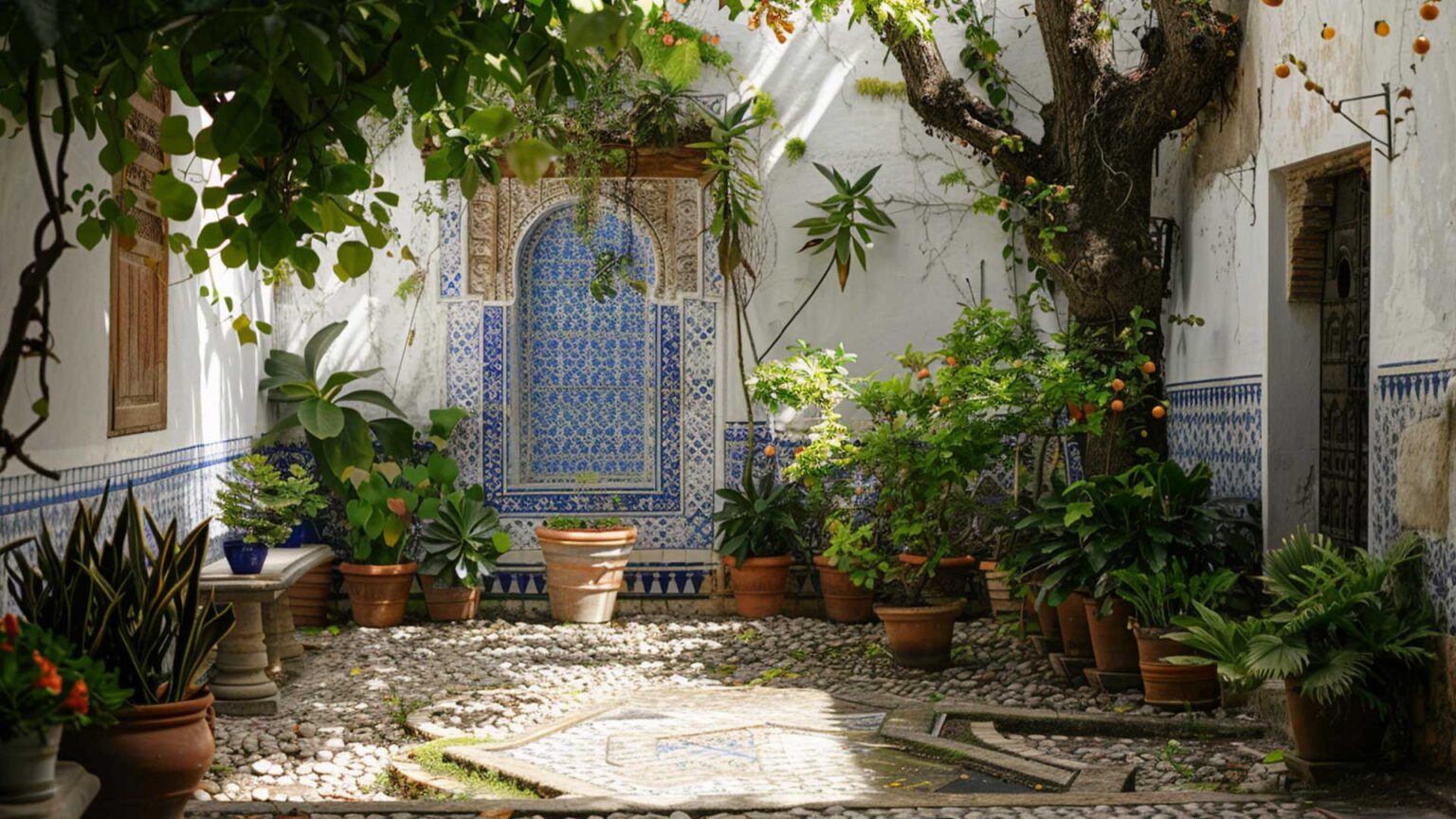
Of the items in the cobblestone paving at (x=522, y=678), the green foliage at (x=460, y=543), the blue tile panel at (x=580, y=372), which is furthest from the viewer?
the blue tile panel at (x=580, y=372)

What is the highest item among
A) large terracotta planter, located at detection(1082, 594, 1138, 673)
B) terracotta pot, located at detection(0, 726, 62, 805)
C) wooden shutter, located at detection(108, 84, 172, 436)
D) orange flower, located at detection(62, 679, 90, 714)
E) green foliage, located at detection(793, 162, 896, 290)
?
green foliage, located at detection(793, 162, 896, 290)

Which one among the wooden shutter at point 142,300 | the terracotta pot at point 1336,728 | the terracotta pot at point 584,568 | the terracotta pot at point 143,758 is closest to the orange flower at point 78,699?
the terracotta pot at point 143,758

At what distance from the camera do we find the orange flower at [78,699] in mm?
3483

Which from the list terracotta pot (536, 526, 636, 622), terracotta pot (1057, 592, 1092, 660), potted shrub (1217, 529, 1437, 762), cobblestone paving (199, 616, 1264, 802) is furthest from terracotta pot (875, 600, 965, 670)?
potted shrub (1217, 529, 1437, 762)

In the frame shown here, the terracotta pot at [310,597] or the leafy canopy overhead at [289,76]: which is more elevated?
the leafy canopy overhead at [289,76]

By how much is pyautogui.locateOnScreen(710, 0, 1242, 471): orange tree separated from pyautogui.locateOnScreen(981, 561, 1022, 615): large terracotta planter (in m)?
1.18

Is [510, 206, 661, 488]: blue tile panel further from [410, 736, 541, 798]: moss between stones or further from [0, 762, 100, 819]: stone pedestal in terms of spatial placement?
[0, 762, 100, 819]: stone pedestal

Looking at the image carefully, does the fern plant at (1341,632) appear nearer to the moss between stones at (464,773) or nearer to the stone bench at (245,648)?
the moss between stones at (464,773)

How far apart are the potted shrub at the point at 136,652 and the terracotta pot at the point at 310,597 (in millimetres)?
5620

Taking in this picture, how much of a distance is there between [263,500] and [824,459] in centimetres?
336

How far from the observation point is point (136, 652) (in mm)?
4531

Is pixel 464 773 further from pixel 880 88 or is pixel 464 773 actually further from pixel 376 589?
pixel 880 88

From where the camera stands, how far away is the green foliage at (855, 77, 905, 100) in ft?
36.5

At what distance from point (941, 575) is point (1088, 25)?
3.47 metres
